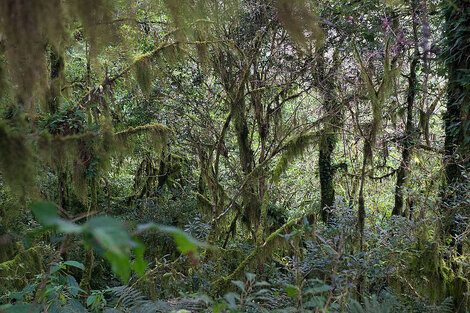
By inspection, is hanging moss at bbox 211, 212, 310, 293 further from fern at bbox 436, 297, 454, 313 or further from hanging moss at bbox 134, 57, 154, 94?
hanging moss at bbox 134, 57, 154, 94

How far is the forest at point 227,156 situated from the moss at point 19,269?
2 centimetres

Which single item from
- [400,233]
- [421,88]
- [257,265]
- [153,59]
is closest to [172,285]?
[257,265]

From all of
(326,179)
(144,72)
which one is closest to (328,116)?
(326,179)

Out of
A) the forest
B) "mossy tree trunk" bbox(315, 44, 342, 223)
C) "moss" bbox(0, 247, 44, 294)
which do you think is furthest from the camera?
"mossy tree trunk" bbox(315, 44, 342, 223)

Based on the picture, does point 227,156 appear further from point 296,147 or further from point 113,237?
point 113,237

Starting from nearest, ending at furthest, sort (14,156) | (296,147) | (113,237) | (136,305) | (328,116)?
1. (113,237)
2. (14,156)
3. (136,305)
4. (296,147)
5. (328,116)

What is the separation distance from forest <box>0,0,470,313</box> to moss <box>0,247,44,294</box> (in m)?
0.02

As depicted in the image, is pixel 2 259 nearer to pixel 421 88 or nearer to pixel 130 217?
pixel 130 217

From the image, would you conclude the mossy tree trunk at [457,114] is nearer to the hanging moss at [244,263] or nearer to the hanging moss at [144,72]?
the hanging moss at [244,263]

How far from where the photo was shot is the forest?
148 centimetres

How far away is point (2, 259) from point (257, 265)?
312 cm

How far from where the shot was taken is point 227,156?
23.6 ft

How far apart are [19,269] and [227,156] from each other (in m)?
4.28

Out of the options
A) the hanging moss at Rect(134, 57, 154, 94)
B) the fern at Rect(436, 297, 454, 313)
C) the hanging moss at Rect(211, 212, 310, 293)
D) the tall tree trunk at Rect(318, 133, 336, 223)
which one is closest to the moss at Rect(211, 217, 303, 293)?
the hanging moss at Rect(211, 212, 310, 293)
